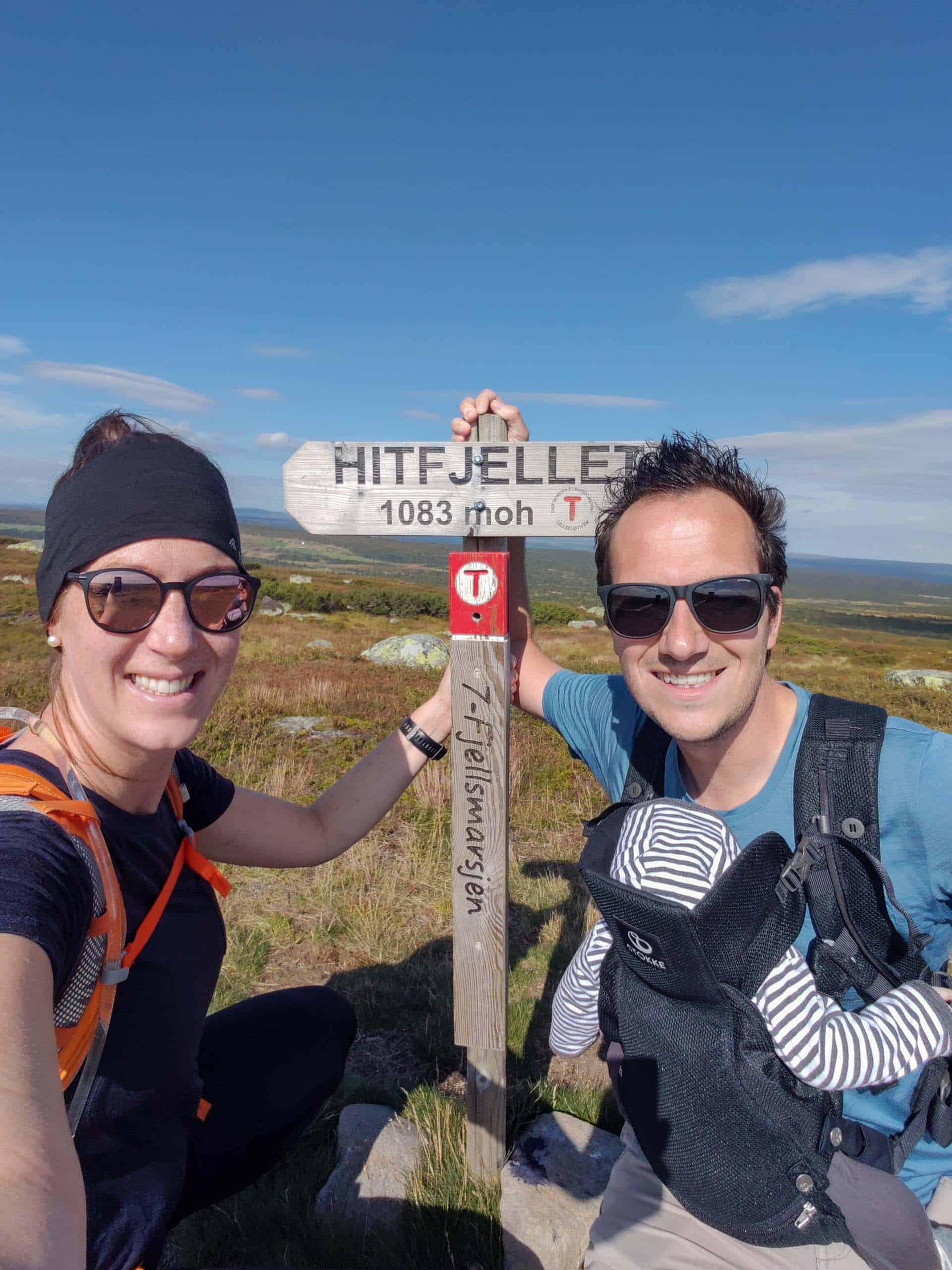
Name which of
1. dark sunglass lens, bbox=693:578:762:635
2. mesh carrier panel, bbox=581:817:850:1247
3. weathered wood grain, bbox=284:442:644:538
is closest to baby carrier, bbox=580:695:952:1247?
mesh carrier panel, bbox=581:817:850:1247

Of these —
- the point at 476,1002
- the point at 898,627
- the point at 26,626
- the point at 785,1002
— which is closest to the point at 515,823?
the point at 476,1002

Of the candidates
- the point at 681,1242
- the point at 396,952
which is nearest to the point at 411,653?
the point at 396,952

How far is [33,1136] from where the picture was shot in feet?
3.43

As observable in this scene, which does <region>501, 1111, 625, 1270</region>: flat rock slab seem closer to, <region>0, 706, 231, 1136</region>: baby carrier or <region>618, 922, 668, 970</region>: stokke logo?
<region>618, 922, 668, 970</region>: stokke logo

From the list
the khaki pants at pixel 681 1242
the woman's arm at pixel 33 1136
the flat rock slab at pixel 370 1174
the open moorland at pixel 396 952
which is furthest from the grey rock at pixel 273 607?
the woman's arm at pixel 33 1136

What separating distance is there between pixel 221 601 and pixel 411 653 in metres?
13.0

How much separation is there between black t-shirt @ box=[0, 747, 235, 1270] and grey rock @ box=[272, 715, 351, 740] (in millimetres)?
6254

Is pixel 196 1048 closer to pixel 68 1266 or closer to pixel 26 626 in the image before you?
pixel 68 1266

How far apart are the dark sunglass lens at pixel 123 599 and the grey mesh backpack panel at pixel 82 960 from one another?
0.42m

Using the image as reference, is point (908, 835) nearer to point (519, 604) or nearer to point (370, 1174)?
point (519, 604)

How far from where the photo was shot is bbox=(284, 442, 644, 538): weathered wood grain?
7.59ft

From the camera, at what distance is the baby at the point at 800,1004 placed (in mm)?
1499

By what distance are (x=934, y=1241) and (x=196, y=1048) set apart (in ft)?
5.81

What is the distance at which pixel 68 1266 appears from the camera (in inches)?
39.2
